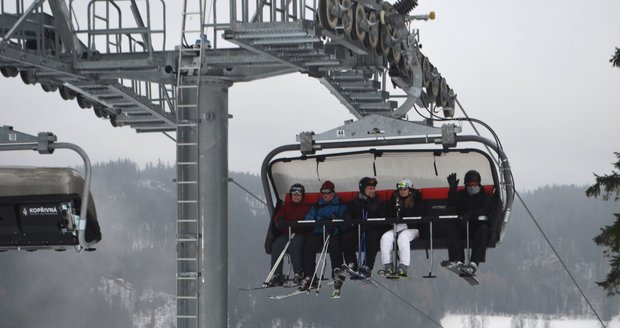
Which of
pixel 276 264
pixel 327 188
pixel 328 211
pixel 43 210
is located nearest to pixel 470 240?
pixel 328 211

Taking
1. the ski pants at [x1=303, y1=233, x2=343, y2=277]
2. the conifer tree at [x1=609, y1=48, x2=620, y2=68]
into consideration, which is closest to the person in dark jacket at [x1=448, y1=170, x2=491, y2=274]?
the ski pants at [x1=303, y1=233, x2=343, y2=277]

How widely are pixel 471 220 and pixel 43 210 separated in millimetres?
6704

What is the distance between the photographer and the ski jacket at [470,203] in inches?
922

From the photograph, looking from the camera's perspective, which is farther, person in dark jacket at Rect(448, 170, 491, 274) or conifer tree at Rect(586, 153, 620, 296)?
conifer tree at Rect(586, 153, 620, 296)

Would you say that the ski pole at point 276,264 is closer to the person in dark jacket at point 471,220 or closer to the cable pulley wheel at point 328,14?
the person in dark jacket at point 471,220

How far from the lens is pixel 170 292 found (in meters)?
86.2

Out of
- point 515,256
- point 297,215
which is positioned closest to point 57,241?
point 297,215

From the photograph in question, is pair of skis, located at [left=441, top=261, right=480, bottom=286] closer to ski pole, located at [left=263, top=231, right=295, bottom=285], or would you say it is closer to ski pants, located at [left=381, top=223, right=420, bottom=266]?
ski pants, located at [left=381, top=223, right=420, bottom=266]

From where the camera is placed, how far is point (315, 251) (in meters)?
24.6

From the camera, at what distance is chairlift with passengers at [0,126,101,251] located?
974 inches

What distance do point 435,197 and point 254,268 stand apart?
54059 mm

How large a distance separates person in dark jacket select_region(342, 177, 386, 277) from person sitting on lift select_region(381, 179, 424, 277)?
0.20 metres

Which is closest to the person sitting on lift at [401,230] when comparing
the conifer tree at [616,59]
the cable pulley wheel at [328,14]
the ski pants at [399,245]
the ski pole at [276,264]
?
the ski pants at [399,245]

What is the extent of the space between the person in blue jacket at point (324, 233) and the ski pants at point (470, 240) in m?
1.78
